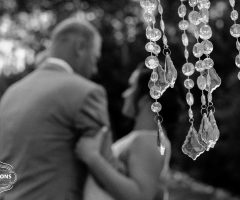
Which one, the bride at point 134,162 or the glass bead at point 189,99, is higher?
the glass bead at point 189,99

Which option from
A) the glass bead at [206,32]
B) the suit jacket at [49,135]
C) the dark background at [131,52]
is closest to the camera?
the glass bead at [206,32]

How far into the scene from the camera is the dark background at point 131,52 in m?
6.32

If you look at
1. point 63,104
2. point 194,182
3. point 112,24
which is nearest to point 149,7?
point 63,104

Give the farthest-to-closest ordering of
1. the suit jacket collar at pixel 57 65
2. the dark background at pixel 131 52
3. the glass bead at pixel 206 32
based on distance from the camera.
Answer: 1. the dark background at pixel 131 52
2. the suit jacket collar at pixel 57 65
3. the glass bead at pixel 206 32

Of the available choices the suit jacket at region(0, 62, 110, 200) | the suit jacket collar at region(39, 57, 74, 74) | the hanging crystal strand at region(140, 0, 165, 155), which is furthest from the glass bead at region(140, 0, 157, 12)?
the suit jacket collar at region(39, 57, 74, 74)

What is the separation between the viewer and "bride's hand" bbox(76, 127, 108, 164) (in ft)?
5.69

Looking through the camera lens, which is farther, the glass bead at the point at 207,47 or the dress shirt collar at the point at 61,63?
the dress shirt collar at the point at 61,63

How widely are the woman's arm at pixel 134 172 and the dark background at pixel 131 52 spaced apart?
320 cm

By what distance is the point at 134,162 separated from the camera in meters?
1.89

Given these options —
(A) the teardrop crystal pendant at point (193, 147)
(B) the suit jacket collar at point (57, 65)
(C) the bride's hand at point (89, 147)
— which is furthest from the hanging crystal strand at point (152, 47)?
(B) the suit jacket collar at point (57, 65)

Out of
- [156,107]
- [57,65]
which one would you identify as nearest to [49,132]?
[57,65]

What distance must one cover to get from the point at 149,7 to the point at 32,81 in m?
1.01

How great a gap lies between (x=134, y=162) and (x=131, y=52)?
723 centimetres

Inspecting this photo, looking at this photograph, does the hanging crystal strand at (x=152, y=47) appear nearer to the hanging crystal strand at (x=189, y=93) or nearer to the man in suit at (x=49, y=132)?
the hanging crystal strand at (x=189, y=93)
